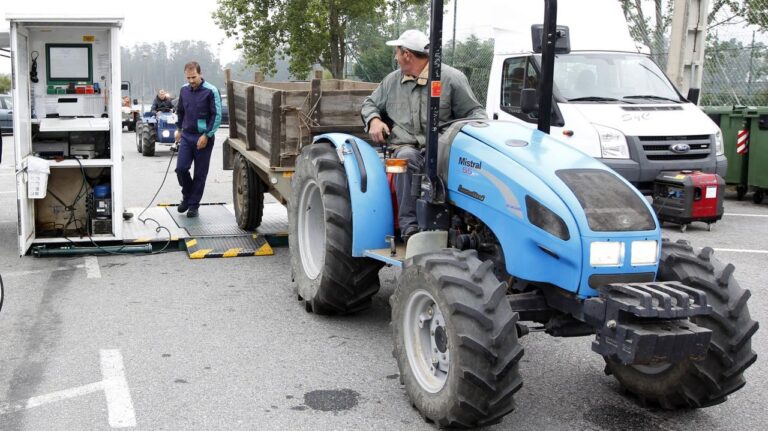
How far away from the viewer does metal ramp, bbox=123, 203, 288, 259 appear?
9.01 metres

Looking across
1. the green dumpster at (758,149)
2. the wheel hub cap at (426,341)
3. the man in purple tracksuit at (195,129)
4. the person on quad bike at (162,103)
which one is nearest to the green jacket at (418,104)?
the wheel hub cap at (426,341)

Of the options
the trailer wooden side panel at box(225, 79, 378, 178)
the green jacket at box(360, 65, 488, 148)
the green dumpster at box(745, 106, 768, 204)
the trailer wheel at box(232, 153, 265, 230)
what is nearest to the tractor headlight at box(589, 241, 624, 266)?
the green jacket at box(360, 65, 488, 148)

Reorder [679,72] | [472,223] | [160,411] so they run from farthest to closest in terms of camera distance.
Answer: [679,72], [472,223], [160,411]

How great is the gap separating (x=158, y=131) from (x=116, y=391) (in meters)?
16.6

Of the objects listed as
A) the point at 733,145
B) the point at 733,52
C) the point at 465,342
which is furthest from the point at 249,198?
the point at 733,52

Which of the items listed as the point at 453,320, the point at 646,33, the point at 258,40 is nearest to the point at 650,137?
the point at 453,320

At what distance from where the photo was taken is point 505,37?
12.0 meters

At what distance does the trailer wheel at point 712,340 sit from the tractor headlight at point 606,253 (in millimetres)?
377

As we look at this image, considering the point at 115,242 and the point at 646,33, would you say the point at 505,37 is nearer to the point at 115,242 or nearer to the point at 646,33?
the point at 115,242

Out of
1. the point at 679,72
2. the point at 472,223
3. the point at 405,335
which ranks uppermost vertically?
the point at 679,72

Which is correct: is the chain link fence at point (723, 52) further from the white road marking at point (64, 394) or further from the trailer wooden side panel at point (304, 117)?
the white road marking at point (64, 394)

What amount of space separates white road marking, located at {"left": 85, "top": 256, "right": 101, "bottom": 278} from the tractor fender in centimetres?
313

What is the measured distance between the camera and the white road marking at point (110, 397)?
473cm

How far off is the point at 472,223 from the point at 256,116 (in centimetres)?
451
